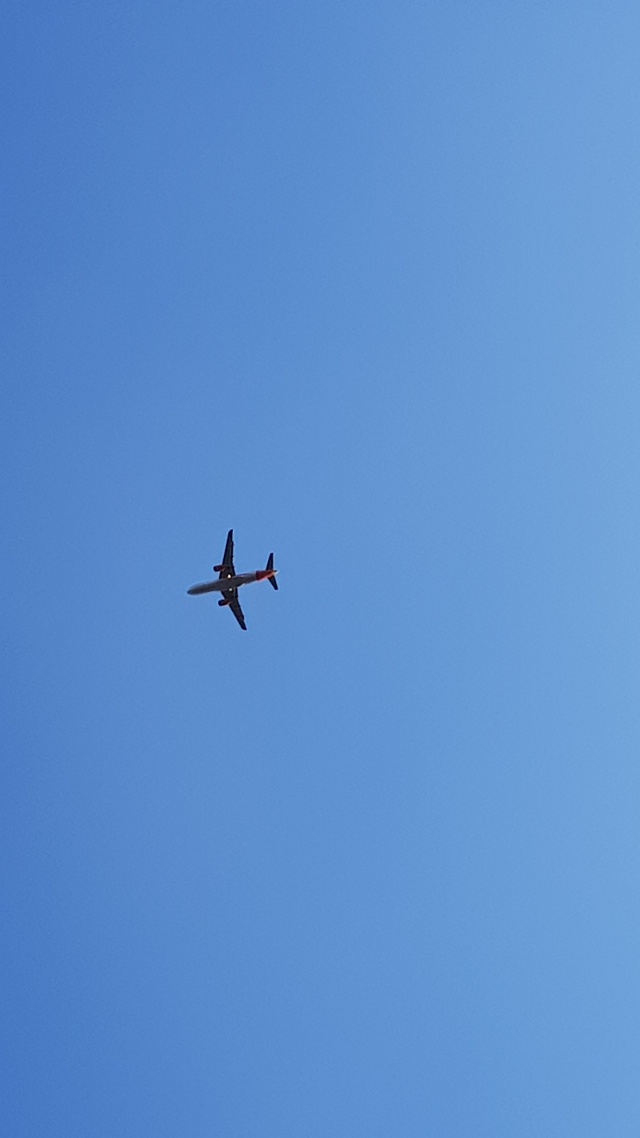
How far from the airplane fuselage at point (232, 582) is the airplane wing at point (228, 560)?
779 mm

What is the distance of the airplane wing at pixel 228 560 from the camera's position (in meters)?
131

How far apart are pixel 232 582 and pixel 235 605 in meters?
4.97

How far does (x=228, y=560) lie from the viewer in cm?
13288

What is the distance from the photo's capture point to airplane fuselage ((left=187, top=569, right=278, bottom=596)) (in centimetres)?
12850

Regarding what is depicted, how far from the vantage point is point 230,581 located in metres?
130

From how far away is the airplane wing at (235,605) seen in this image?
439 feet

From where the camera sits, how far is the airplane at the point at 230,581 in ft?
422

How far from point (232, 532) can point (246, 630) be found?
12.4 meters

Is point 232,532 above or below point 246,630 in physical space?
above

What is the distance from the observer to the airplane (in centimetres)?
12875

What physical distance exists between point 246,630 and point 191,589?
9828 millimetres

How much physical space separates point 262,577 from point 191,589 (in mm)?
8736

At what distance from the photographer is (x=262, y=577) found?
12988cm

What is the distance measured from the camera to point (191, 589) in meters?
128
